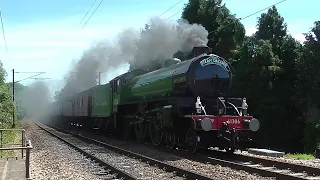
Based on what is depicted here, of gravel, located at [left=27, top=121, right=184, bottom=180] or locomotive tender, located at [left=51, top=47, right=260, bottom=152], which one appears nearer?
gravel, located at [left=27, top=121, right=184, bottom=180]

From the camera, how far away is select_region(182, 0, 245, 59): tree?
134ft

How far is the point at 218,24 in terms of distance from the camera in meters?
42.0

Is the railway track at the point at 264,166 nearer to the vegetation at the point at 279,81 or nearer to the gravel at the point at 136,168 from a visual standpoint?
the gravel at the point at 136,168

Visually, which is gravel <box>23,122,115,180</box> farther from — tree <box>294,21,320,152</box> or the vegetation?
tree <box>294,21,320,152</box>

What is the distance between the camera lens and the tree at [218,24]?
40.8 metres

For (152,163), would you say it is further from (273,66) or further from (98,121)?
(273,66)

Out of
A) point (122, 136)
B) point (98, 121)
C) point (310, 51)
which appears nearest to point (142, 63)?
point (122, 136)

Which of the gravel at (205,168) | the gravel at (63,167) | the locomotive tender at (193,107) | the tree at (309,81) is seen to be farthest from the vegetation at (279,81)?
the gravel at (205,168)

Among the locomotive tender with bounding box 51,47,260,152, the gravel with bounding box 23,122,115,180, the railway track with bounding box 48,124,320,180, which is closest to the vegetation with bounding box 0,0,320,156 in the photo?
the locomotive tender with bounding box 51,47,260,152

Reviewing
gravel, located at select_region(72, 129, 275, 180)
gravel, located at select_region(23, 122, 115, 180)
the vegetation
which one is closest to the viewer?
gravel, located at select_region(72, 129, 275, 180)

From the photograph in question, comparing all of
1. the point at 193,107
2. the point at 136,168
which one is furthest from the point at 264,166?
the point at 193,107

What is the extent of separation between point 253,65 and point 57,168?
26.9m

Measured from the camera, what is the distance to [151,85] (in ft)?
57.9

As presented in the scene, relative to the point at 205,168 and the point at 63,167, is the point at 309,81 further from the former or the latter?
the point at 63,167
